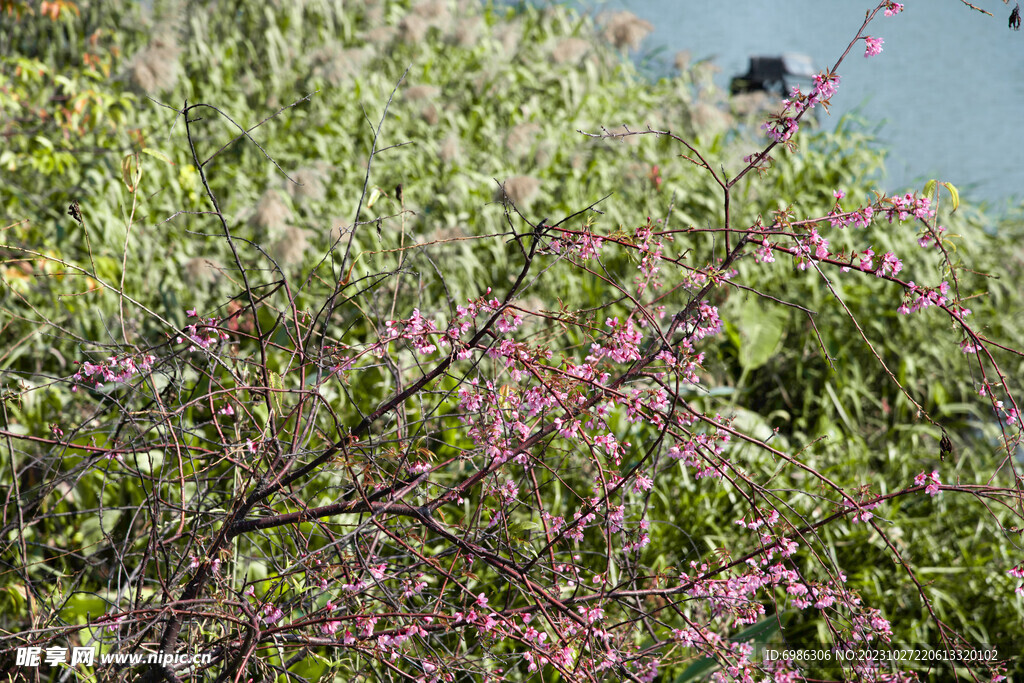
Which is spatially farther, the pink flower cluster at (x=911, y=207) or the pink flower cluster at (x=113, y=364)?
the pink flower cluster at (x=113, y=364)

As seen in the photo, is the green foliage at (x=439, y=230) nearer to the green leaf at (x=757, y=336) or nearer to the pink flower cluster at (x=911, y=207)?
the green leaf at (x=757, y=336)

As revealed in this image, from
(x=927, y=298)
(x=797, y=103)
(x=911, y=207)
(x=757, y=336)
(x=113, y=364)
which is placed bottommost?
(x=113, y=364)

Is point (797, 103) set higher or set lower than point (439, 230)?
higher

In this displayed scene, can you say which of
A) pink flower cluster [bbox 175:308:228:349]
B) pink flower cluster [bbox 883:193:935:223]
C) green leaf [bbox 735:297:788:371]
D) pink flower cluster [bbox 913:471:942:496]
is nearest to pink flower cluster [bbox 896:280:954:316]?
pink flower cluster [bbox 883:193:935:223]

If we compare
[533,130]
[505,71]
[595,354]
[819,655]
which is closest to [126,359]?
[595,354]

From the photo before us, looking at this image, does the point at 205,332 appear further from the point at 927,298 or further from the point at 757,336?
the point at 757,336

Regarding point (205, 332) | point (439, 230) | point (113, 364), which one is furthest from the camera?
point (439, 230)

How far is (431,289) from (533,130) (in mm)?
1040

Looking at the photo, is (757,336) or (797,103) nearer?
(797,103)

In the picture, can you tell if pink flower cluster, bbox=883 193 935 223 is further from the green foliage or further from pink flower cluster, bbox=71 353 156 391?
pink flower cluster, bbox=71 353 156 391

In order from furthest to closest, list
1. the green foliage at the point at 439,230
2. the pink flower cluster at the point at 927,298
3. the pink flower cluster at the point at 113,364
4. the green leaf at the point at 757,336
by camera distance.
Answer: the green leaf at the point at 757,336, the green foliage at the point at 439,230, the pink flower cluster at the point at 113,364, the pink flower cluster at the point at 927,298

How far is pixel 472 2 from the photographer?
5367 millimetres

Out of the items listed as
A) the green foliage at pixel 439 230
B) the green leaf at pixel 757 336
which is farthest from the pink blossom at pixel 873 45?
the green leaf at pixel 757 336

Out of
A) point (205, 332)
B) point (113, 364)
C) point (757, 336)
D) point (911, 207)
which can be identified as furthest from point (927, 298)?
point (757, 336)
